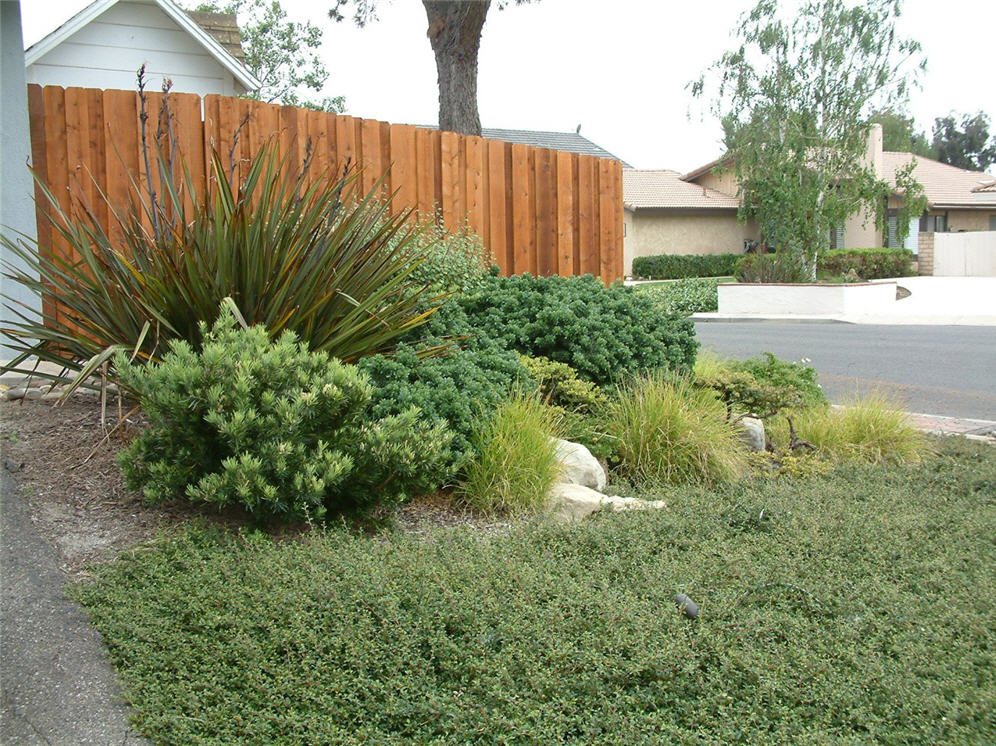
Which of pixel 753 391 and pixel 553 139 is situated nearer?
pixel 753 391

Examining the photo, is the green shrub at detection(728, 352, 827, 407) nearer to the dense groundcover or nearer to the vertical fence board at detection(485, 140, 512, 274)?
the vertical fence board at detection(485, 140, 512, 274)

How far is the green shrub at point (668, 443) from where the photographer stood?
5.97 m

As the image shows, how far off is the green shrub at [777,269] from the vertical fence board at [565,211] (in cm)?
1488

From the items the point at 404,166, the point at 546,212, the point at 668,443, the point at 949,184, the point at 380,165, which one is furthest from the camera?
the point at 949,184

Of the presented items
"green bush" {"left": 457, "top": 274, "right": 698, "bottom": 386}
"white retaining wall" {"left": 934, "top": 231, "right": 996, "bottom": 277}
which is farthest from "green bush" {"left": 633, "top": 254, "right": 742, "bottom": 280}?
"green bush" {"left": 457, "top": 274, "right": 698, "bottom": 386}

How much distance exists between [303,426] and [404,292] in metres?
1.98

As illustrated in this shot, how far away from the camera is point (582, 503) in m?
5.14

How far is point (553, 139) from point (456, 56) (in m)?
32.1

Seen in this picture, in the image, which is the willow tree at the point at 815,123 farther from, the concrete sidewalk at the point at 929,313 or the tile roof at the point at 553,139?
the tile roof at the point at 553,139

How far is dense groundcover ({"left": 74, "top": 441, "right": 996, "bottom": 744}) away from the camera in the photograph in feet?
10.1

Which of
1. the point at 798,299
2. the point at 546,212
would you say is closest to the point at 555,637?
the point at 546,212

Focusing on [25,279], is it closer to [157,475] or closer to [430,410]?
[157,475]

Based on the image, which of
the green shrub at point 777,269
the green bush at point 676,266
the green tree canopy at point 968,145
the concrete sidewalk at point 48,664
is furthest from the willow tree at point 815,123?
the green tree canopy at point 968,145

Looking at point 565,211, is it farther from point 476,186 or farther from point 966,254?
point 966,254
